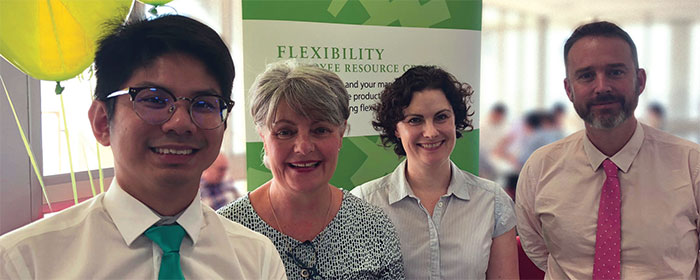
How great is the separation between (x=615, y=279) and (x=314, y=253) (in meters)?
1.44

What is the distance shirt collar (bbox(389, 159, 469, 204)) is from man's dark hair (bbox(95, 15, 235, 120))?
125 cm

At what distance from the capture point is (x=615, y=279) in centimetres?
239

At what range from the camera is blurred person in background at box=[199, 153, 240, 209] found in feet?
10.4

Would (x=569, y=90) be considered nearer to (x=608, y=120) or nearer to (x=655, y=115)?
(x=608, y=120)

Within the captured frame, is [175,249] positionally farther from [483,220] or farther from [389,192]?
[483,220]

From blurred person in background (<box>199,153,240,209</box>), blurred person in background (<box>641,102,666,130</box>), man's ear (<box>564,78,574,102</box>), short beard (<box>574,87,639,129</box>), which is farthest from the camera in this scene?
blurred person in background (<box>641,102,666,130</box>)

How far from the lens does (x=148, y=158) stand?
1344 millimetres

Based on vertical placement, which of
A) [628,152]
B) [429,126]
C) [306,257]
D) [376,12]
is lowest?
[306,257]

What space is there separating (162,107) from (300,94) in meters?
0.68

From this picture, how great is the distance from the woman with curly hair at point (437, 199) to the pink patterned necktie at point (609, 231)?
1.26ft

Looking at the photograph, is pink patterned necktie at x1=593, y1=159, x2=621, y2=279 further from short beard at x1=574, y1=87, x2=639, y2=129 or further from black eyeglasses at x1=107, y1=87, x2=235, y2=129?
black eyeglasses at x1=107, y1=87, x2=235, y2=129

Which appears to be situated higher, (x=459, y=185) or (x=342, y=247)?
(x=459, y=185)

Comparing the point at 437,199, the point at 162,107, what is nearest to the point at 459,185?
the point at 437,199

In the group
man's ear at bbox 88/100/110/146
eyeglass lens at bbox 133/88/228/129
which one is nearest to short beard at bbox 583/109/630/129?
eyeglass lens at bbox 133/88/228/129
